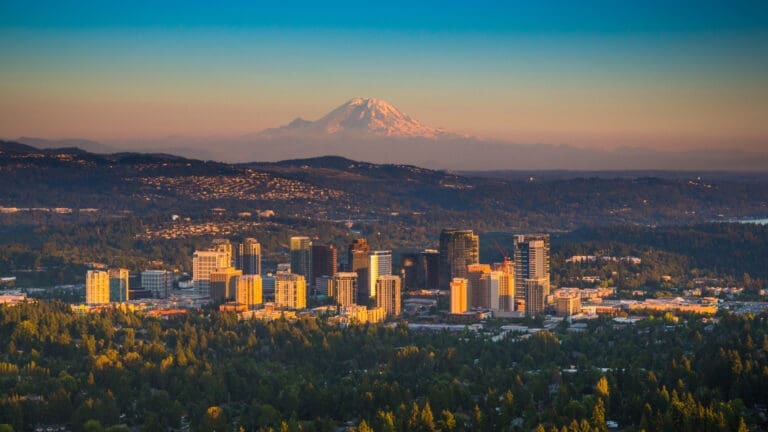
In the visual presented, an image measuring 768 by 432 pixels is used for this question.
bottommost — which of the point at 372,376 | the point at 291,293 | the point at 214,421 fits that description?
the point at 214,421

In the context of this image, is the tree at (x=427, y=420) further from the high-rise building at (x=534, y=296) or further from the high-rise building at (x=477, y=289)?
the high-rise building at (x=477, y=289)

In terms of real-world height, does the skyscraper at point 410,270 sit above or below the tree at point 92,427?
above

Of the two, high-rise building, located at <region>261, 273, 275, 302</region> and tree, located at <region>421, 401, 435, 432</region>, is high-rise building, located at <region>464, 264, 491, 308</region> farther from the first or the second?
tree, located at <region>421, 401, 435, 432</region>

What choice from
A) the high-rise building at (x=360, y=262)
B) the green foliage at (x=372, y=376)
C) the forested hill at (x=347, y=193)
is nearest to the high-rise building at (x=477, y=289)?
the high-rise building at (x=360, y=262)

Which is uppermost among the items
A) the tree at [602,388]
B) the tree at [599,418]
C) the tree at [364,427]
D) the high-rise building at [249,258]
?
the high-rise building at [249,258]

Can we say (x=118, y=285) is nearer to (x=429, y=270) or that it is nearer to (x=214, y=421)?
(x=429, y=270)

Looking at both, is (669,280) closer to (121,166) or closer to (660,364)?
(660,364)

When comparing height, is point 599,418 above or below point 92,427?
above

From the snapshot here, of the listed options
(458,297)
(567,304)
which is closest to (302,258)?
(458,297)
